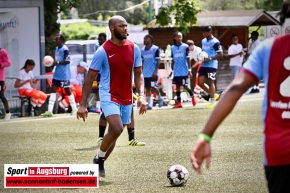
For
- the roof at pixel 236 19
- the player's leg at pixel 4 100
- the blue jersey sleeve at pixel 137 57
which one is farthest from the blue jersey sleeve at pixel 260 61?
the roof at pixel 236 19

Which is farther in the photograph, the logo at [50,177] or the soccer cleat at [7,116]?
the soccer cleat at [7,116]

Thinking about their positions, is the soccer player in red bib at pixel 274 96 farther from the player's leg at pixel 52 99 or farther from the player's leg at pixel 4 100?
the player's leg at pixel 52 99

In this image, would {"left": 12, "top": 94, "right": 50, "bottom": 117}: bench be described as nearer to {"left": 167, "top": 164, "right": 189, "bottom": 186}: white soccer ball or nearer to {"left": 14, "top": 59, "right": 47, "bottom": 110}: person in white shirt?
{"left": 14, "top": 59, "right": 47, "bottom": 110}: person in white shirt

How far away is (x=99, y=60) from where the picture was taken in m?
12.1

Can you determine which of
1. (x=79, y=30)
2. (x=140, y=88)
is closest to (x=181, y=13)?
(x=140, y=88)

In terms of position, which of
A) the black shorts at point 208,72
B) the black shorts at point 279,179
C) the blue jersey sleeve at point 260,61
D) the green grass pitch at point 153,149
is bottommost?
the green grass pitch at point 153,149

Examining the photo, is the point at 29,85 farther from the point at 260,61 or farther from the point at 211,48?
the point at 260,61

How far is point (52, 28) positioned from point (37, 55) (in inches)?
113

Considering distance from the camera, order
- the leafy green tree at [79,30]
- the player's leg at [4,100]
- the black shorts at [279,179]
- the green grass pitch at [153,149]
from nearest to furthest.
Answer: the black shorts at [279,179]
the green grass pitch at [153,149]
the player's leg at [4,100]
the leafy green tree at [79,30]

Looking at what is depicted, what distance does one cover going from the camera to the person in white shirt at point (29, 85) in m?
23.8

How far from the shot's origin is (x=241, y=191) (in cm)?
1066

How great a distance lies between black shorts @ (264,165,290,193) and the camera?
5.82 meters

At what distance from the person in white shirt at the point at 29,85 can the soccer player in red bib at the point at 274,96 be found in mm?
18138

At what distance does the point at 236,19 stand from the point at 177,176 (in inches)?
933
